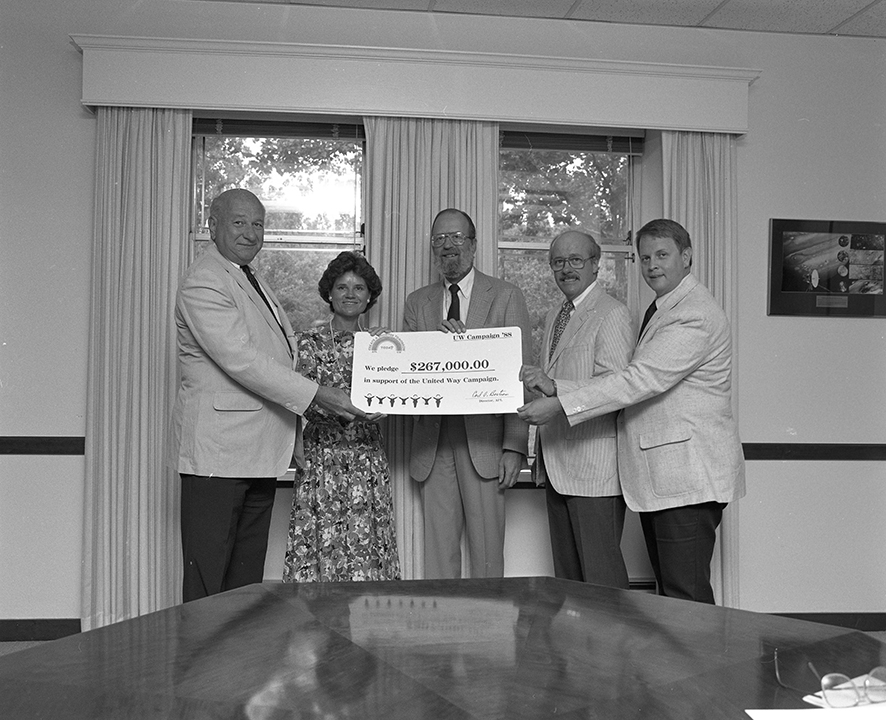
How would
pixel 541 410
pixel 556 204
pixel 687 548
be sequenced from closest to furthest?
pixel 687 548 → pixel 541 410 → pixel 556 204

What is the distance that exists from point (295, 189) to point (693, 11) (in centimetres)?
221

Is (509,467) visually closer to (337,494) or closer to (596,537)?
(596,537)

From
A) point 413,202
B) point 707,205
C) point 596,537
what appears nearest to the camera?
point 596,537

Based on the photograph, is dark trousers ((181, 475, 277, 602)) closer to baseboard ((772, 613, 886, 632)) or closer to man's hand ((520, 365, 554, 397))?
man's hand ((520, 365, 554, 397))

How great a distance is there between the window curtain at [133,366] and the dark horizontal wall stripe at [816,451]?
2.98 meters

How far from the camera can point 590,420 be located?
3441 mm

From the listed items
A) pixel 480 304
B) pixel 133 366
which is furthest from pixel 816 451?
pixel 133 366

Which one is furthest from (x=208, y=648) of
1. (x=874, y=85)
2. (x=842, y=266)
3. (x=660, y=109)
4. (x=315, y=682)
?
(x=874, y=85)

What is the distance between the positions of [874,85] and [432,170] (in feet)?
7.98

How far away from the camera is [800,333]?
14.7 feet

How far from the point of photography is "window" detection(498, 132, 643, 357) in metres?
4.58

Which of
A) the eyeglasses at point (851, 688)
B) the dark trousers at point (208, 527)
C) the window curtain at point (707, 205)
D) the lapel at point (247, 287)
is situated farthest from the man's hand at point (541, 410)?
the eyeglasses at point (851, 688)

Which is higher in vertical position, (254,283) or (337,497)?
(254,283)

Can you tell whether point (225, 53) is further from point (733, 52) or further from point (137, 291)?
point (733, 52)
